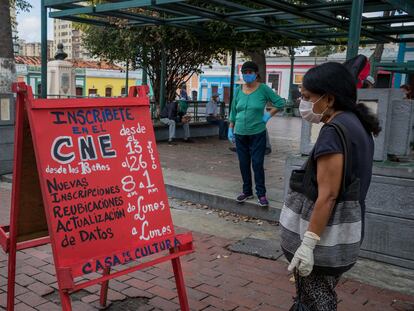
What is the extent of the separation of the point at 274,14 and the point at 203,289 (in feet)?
15.8

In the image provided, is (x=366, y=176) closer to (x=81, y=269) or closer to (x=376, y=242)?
(x=81, y=269)

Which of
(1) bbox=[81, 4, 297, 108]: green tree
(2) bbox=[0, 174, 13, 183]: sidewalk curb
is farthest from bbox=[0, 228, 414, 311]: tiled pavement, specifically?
(1) bbox=[81, 4, 297, 108]: green tree

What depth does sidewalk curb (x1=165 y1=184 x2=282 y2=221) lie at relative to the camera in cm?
554

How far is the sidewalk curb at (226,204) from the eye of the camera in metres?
5.54

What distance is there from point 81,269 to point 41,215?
867 mm

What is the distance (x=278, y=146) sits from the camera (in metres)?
12.1

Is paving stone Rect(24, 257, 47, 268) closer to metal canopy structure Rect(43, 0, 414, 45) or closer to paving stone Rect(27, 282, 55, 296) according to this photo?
paving stone Rect(27, 282, 55, 296)

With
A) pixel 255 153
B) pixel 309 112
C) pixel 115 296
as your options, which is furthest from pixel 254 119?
pixel 309 112

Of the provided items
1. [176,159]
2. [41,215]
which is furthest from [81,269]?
[176,159]

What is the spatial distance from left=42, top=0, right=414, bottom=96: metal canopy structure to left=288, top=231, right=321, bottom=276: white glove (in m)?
2.89

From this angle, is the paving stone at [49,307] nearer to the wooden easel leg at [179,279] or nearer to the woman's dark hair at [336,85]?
the wooden easel leg at [179,279]

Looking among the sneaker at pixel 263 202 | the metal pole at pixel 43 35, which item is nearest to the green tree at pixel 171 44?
the metal pole at pixel 43 35

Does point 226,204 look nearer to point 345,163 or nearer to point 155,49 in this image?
point 345,163

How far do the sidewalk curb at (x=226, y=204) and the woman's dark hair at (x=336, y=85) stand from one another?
3.27 meters
